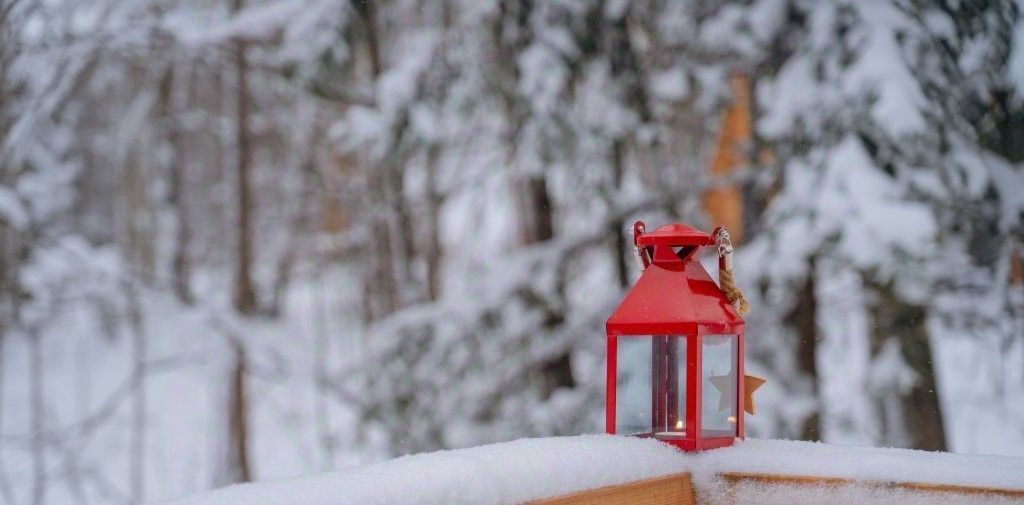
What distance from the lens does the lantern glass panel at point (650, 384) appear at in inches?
68.8

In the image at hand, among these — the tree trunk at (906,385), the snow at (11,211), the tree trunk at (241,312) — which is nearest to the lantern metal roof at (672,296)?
the tree trunk at (906,385)

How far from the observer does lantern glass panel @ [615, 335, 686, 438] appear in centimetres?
175

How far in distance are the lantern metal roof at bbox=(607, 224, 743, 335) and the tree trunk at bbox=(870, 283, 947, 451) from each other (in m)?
2.22

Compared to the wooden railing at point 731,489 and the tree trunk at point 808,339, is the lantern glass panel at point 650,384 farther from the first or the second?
the tree trunk at point 808,339

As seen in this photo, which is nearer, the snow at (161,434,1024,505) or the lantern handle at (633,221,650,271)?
the snow at (161,434,1024,505)

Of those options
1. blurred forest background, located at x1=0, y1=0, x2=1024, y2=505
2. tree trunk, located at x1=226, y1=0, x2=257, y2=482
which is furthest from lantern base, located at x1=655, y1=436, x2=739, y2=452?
tree trunk, located at x1=226, y1=0, x2=257, y2=482

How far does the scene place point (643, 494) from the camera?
145cm

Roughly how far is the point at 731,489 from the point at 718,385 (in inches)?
11.2

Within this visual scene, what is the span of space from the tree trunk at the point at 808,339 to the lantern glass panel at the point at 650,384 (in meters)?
2.88

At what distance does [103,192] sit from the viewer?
55.7ft

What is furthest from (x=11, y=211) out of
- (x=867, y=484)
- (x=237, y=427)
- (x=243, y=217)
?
(x=867, y=484)

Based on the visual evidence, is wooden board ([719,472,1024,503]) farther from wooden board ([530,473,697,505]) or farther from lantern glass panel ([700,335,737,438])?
lantern glass panel ([700,335,737,438])

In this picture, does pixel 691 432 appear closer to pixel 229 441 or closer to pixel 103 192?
pixel 229 441

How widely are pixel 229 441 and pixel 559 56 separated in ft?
15.9
